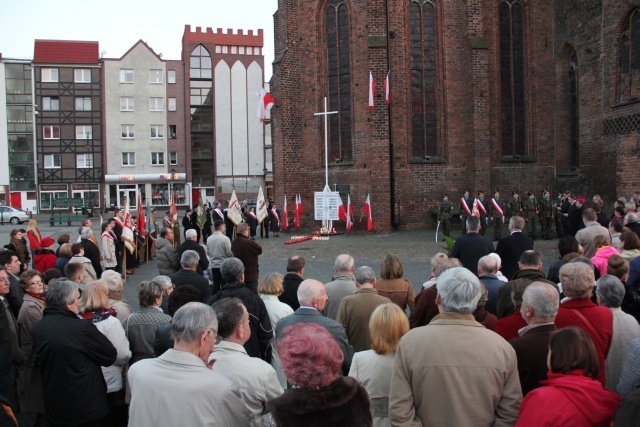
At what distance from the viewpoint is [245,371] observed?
3.43m

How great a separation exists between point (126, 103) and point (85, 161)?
6274 millimetres

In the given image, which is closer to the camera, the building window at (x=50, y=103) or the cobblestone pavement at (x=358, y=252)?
the cobblestone pavement at (x=358, y=252)

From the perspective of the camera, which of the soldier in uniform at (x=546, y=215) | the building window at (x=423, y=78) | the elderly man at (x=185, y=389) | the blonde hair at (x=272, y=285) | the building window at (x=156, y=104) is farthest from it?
the building window at (x=156, y=104)

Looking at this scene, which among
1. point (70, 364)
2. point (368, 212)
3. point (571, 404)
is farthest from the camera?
point (368, 212)

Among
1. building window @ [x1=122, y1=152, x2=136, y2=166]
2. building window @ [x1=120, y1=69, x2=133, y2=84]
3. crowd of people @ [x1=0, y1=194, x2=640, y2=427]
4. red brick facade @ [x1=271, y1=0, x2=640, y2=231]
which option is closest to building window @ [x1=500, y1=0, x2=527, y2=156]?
red brick facade @ [x1=271, y1=0, x2=640, y2=231]

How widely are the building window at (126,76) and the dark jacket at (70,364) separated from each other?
52185 mm

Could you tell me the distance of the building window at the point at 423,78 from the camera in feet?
82.2

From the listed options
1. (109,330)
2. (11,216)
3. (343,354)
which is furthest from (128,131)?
(343,354)

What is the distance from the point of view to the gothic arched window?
25578 mm

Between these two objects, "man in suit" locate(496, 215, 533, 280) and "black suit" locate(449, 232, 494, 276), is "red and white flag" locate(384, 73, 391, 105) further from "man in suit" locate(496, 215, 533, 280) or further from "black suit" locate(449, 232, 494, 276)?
"black suit" locate(449, 232, 494, 276)

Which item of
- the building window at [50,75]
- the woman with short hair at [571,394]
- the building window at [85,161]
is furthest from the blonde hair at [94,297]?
the building window at [50,75]

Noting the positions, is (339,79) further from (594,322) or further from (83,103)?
(83,103)

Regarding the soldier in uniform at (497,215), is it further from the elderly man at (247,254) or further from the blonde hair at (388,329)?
the blonde hair at (388,329)

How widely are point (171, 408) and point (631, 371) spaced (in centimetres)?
270
